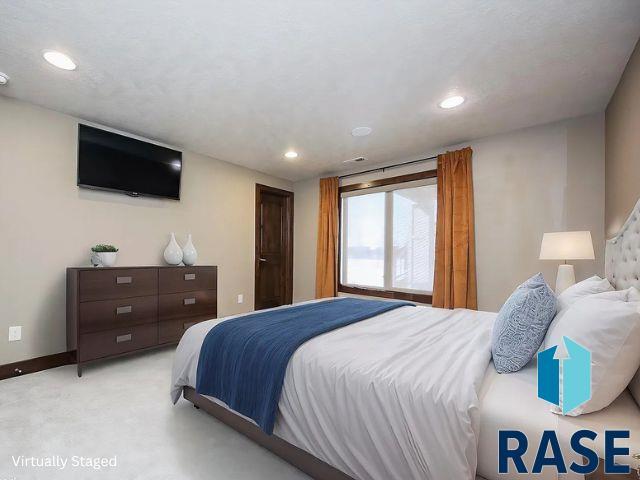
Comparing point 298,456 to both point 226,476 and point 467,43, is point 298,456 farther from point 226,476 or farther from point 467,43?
point 467,43

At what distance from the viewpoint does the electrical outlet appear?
2.69 meters

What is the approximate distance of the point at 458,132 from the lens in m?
3.35

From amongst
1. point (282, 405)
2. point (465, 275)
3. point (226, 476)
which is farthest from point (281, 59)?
point (465, 275)

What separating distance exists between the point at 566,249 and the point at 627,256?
833 mm

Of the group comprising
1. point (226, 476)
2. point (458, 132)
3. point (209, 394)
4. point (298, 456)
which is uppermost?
point (458, 132)

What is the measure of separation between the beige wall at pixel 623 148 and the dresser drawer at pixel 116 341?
4.09 metres

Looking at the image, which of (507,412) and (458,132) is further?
(458,132)

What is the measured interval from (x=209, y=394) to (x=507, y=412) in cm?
157

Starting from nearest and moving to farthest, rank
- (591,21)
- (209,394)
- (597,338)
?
(597,338) < (591,21) < (209,394)

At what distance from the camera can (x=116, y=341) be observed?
2.92m

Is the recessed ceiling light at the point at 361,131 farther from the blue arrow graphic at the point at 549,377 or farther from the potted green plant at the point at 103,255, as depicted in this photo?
the potted green plant at the point at 103,255

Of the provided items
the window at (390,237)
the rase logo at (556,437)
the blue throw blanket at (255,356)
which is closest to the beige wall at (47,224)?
the blue throw blanket at (255,356)

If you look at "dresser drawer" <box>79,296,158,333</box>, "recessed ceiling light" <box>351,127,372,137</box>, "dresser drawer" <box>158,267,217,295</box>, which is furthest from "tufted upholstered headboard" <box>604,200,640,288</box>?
"dresser drawer" <box>79,296,158,333</box>

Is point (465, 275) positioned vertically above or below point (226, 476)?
above
